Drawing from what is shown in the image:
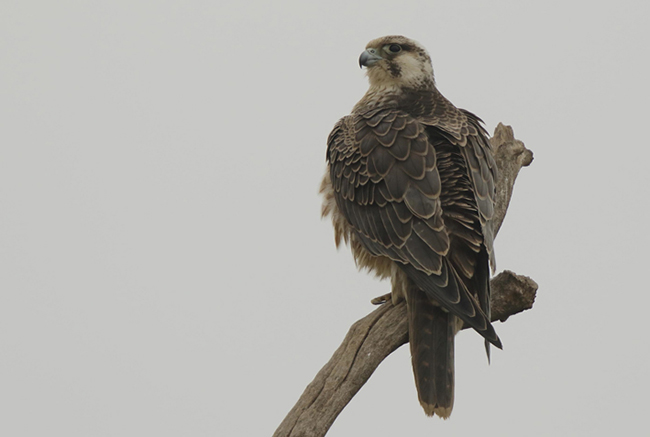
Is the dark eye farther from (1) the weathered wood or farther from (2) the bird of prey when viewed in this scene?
(1) the weathered wood

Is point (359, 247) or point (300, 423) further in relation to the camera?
point (359, 247)

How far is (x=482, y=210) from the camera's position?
14.3 ft

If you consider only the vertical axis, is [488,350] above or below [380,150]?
below

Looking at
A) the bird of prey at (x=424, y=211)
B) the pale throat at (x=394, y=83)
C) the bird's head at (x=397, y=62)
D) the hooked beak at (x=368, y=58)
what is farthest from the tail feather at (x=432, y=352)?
the hooked beak at (x=368, y=58)

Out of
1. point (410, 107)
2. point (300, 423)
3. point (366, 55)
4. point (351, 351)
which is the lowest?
point (300, 423)

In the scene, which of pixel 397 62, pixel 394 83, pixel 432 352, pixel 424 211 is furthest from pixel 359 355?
pixel 397 62

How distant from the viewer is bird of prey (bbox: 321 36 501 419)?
404 centimetres

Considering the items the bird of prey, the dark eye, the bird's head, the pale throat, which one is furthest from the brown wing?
the dark eye

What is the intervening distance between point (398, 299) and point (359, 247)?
0.45 metres

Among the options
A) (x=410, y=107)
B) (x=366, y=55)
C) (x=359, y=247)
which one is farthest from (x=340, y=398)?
(x=366, y=55)

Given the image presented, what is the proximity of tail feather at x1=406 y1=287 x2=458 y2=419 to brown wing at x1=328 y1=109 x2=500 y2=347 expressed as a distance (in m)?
0.13

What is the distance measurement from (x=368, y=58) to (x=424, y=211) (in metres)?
1.34

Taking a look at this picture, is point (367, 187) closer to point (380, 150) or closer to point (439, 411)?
point (380, 150)

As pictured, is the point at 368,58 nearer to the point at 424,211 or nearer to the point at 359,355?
the point at 424,211
